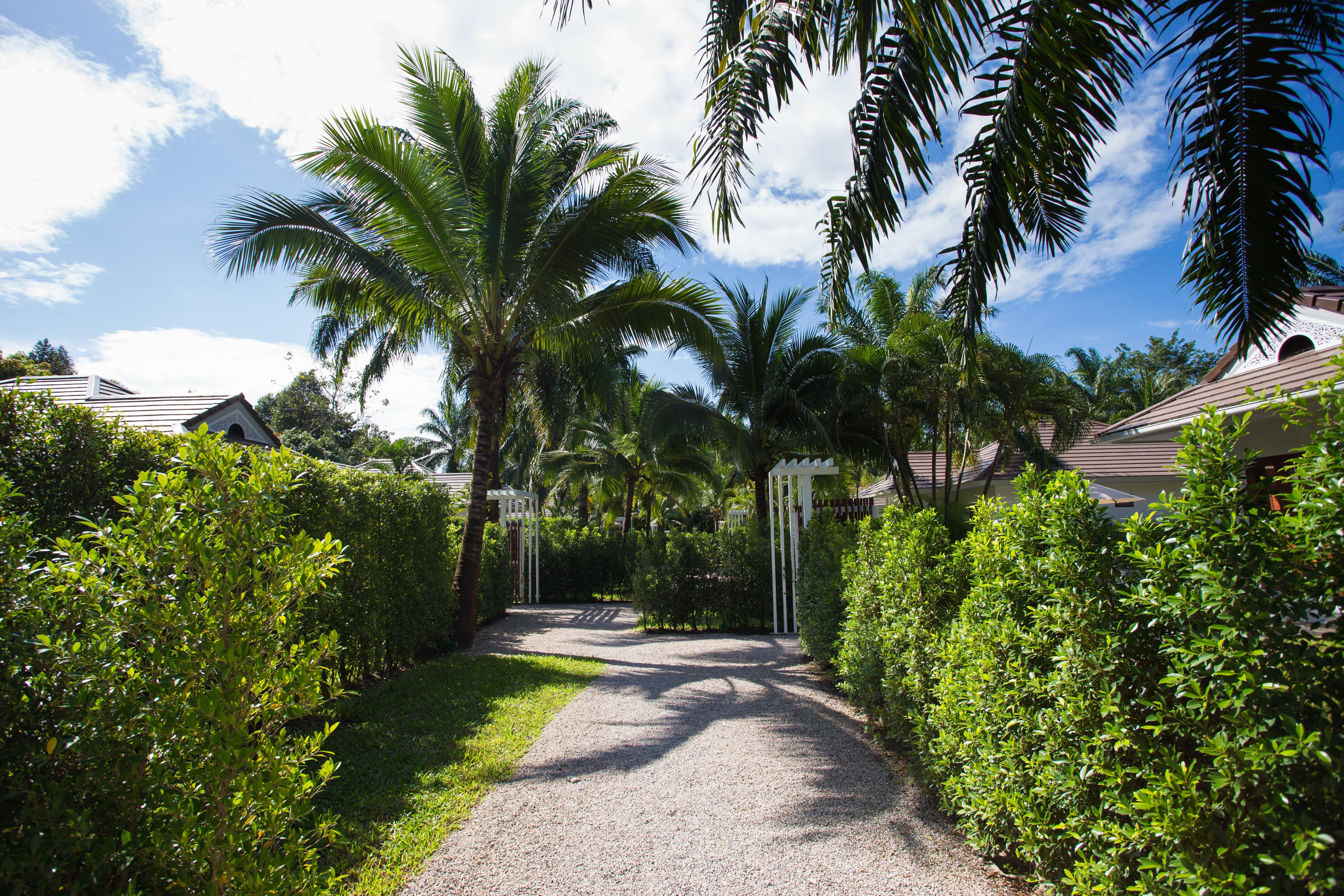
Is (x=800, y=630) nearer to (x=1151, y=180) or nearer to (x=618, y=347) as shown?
(x=618, y=347)

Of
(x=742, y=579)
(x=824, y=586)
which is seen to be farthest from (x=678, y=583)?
(x=824, y=586)

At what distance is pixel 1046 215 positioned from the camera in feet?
15.0

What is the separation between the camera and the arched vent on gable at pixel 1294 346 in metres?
8.28

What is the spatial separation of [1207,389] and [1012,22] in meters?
6.55

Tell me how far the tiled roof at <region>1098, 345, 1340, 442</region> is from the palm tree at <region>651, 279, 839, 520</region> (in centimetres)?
563

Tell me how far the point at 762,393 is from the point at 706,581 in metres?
4.13

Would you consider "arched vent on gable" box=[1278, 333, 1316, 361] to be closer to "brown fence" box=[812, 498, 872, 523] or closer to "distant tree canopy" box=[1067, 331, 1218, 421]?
"brown fence" box=[812, 498, 872, 523]

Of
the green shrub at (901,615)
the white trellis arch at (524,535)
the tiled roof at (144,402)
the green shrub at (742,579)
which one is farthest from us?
the white trellis arch at (524,535)

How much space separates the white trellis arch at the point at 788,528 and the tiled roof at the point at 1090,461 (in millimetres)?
7964

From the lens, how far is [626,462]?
2262cm

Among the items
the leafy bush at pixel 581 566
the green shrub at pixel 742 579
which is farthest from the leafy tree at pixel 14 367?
the green shrub at pixel 742 579

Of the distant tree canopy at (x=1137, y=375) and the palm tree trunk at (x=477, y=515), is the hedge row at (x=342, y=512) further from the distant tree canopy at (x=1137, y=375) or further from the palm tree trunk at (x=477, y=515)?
the distant tree canopy at (x=1137, y=375)

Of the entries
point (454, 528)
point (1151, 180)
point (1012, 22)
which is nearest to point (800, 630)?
point (454, 528)

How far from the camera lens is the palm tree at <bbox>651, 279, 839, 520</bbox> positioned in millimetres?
13555
